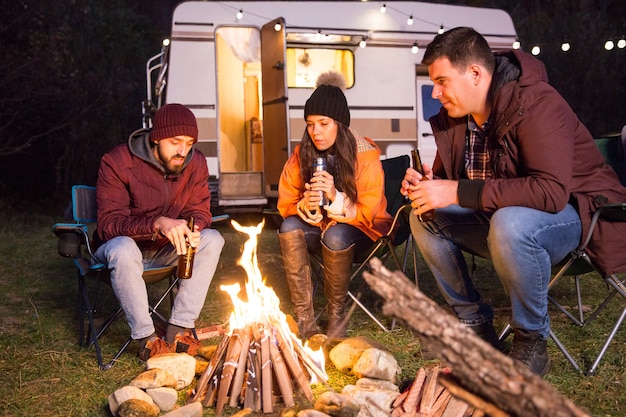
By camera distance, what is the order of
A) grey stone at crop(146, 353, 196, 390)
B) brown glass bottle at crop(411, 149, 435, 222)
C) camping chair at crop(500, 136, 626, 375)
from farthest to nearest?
brown glass bottle at crop(411, 149, 435, 222) < grey stone at crop(146, 353, 196, 390) < camping chair at crop(500, 136, 626, 375)

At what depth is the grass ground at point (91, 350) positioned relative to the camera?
2533 millimetres

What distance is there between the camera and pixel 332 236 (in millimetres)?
3186

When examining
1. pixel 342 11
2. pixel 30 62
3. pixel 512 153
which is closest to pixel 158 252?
pixel 512 153

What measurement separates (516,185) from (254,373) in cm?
118

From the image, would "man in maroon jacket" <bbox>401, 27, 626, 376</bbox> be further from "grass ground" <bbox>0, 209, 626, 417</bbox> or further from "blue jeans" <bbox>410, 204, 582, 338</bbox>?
"grass ground" <bbox>0, 209, 626, 417</bbox>

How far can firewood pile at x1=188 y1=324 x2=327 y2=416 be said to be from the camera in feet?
7.82

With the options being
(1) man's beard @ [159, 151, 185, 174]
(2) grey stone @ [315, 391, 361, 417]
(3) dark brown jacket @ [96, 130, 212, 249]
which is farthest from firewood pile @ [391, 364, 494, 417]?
(1) man's beard @ [159, 151, 185, 174]

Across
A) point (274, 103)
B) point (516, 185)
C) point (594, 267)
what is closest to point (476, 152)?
point (516, 185)

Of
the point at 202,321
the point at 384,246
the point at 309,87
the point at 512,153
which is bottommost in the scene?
the point at 202,321

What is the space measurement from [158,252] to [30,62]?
26.7ft

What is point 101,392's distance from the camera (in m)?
2.63

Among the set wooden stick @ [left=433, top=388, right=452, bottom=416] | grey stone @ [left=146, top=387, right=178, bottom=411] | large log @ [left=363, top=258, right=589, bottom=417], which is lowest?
grey stone @ [left=146, top=387, right=178, bottom=411]

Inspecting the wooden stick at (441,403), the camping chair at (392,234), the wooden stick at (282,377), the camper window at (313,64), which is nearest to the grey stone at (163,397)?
the wooden stick at (282,377)

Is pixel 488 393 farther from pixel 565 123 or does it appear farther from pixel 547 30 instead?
pixel 547 30
